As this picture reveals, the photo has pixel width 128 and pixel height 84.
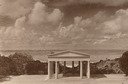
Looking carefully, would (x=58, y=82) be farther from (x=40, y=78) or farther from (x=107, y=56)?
(x=107, y=56)

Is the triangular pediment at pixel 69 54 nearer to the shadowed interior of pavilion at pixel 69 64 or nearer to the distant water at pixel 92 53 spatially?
the shadowed interior of pavilion at pixel 69 64

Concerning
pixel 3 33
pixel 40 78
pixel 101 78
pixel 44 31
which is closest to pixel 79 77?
pixel 101 78

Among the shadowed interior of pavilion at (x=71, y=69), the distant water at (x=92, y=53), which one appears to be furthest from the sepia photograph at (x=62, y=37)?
the shadowed interior of pavilion at (x=71, y=69)

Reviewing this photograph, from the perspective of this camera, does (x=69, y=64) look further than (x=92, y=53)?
Yes

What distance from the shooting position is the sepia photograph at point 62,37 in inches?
283

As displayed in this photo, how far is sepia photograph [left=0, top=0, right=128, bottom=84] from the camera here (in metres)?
7.20

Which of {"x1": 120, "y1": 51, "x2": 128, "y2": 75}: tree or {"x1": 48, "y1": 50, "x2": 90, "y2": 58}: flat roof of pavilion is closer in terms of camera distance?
{"x1": 120, "y1": 51, "x2": 128, "y2": 75}: tree

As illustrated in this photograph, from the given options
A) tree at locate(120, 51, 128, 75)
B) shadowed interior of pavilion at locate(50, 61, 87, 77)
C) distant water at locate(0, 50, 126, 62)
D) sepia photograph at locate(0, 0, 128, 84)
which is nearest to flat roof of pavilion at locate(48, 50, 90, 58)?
sepia photograph at locate(0, 0, 128, 84)

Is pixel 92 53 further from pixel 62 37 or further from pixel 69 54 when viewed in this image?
pixel 62 37

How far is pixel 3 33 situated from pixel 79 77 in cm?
233

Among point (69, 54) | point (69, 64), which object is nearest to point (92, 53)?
A: point (69, 54)

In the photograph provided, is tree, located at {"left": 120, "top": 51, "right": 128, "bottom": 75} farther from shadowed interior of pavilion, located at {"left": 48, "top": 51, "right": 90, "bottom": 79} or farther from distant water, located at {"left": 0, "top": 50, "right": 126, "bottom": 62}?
shadowed interior of pavilion, located at {"left": 48, "top": 51, "right": 90, "bottom": 79}

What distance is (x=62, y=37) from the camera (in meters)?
7.33

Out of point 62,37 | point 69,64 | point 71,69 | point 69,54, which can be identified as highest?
point 62,37
